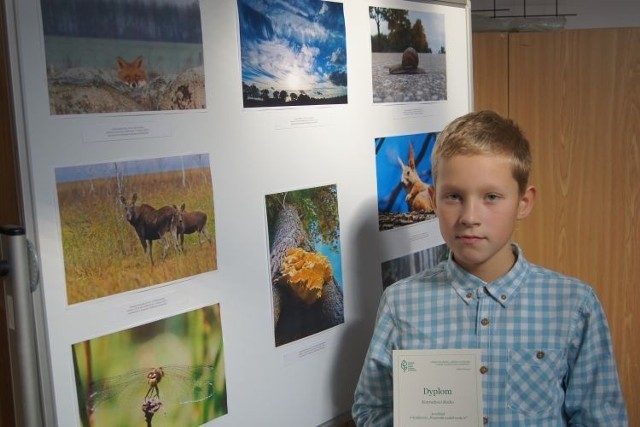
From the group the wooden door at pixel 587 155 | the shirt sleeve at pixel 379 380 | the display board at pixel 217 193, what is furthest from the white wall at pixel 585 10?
the shirt sleeve at pixel 379 380

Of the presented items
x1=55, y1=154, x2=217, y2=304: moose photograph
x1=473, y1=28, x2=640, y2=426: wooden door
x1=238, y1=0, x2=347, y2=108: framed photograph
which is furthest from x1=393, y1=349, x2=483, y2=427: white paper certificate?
x1=473, y1=28, x2=640, y2=426: wooden door

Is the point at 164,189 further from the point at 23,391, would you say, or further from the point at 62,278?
the point at 23,391

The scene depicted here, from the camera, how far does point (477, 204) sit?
1.30 m

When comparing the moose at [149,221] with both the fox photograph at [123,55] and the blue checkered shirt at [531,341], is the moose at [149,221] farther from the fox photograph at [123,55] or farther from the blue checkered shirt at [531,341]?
the blue checkered shirt at [531,341]

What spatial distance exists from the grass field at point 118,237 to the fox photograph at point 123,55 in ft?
0.41

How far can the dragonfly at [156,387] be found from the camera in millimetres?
1122

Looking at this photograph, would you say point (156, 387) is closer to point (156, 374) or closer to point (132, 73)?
point (156, 374)

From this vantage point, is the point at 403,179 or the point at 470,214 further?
the point at 403,179

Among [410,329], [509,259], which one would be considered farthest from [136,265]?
[509,259]

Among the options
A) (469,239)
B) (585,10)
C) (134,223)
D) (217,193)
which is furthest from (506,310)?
(585,10)

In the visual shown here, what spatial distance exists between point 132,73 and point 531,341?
0.90 metres

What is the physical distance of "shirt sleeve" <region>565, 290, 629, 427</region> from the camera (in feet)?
4.27

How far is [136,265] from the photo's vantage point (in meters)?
1.15

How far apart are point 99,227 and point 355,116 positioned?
67 centimetres
